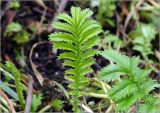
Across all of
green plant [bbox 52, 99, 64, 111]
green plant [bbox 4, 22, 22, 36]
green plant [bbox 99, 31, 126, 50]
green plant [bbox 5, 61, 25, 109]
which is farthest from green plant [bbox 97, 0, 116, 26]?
green plant [bbox 5, 61, 25, 109]

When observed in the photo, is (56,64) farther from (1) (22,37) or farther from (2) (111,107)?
(2) (111,107)

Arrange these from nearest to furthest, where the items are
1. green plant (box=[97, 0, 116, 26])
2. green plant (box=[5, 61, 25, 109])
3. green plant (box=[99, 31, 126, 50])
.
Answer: green plant (box=[5, 61, 25, 109]) < green plant (box=[99, 31, 126, 50]) < green plant (box=[97, 0, 116, 26])

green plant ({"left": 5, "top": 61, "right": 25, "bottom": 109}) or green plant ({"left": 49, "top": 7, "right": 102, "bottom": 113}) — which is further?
green plant ({"left": 5, "top": 61, "right": 25, "bottom": 109})

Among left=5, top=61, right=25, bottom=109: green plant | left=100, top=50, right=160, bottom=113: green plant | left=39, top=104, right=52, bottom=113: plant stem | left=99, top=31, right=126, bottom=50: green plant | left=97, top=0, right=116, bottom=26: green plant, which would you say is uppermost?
left=97, top=0, right=116, bottom=26: green plant

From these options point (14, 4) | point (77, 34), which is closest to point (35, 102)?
point (77, 34)

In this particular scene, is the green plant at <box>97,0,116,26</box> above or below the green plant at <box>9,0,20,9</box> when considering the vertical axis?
below

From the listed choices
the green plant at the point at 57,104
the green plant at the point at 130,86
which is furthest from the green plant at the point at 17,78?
the green plant at the point at 130,86

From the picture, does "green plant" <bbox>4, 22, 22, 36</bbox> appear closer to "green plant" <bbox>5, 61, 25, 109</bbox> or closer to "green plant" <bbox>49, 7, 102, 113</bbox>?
"green plant" <bbox>5, 61, 25, 109</bbox>

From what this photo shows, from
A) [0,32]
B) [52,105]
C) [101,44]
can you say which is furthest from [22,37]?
[52,105]

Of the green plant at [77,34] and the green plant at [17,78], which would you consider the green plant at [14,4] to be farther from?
the green plant at [77,34]
